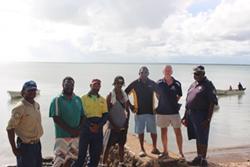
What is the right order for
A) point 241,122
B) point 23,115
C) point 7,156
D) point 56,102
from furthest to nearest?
point 241,122 → point 7,156 → point 56,102 → point 23,115

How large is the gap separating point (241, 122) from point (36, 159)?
2144cm

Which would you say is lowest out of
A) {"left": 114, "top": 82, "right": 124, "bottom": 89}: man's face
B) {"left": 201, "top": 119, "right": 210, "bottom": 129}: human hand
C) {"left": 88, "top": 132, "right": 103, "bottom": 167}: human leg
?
{"left": 88, "top": 132, "right": 103, "bottom": 167}: human leg

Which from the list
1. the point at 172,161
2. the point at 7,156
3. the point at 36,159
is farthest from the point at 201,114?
the point at 7,156

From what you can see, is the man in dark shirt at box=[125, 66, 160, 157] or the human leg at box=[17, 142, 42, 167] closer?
the human leg at box=[17, 142, 42, 167]

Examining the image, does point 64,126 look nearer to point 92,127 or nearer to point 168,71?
point 92,127

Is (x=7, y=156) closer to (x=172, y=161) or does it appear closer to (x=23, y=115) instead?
(x=172, y=161)

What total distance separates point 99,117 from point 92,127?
227 millimetres

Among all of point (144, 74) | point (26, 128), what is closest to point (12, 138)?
point (26, 128)

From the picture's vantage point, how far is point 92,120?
6.42 m

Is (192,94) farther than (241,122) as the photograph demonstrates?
No

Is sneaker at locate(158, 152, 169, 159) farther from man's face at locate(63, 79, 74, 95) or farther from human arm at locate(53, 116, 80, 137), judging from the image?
man's face at locate(63, 79, 74, 95)

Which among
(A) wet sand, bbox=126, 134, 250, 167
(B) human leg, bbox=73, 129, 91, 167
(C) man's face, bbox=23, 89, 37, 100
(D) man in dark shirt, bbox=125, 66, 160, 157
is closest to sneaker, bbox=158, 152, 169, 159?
(A) wet sand, bbox=126, 134, 250, 167

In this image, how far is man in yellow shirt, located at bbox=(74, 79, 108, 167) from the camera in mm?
6387

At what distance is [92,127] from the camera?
6.38m
